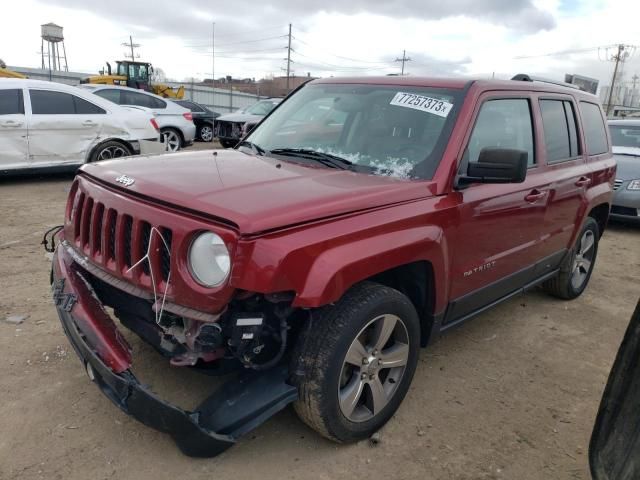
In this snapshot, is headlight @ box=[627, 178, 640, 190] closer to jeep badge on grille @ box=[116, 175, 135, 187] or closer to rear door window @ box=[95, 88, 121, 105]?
jeep badge on grille @ box=[116, 175, 135, 187]

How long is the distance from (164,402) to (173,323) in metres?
0.36

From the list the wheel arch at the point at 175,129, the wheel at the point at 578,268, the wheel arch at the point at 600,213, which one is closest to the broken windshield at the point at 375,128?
the wheel at the point at 578,268

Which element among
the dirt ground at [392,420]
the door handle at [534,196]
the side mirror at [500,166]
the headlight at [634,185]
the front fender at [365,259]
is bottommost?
the dirt ground at [392,420]

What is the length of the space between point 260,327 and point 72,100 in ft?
25.4

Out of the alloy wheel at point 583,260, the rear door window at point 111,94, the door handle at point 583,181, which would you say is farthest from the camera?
the rear door window at point 111,94

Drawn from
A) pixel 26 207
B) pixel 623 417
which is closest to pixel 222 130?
pixel 26 207

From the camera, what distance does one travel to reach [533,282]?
4098 millimetres

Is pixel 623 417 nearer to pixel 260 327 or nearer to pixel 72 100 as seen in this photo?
pixel 260 327

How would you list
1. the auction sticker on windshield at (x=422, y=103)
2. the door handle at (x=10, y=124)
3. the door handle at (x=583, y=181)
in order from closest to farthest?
the auction sticker on windshield at (x=422, y=103) → the door handle at (x=583, y=181) → the door handle at (x=10, y=124)

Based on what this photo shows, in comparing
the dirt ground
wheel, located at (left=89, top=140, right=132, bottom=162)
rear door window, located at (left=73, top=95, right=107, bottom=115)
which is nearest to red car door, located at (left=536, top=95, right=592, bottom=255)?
the dirt ground

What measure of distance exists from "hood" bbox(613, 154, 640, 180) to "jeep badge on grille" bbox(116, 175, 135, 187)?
26.2 ft

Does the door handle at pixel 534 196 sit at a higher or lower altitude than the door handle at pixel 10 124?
higher

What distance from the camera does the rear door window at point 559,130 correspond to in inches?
152

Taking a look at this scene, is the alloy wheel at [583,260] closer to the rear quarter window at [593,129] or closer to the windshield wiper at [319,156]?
the rear quarter window at [593,129]
